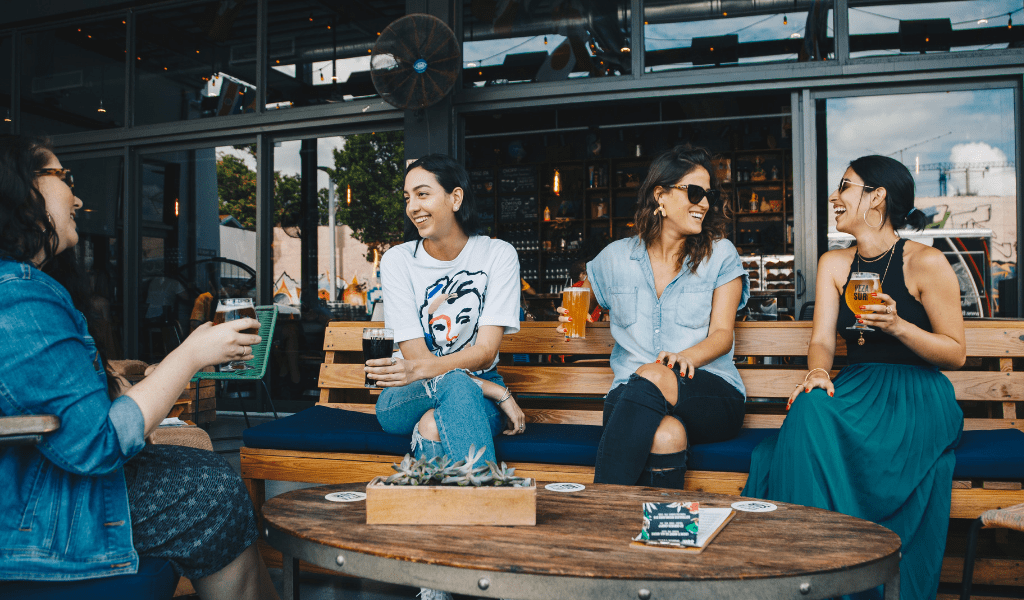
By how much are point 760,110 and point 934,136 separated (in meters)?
2.64

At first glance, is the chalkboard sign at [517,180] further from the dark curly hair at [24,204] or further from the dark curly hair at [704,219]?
the dark curly hair at [24,204]

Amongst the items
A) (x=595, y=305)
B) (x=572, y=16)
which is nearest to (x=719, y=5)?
(x=572, y=16)

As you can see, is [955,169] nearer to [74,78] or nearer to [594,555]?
[594,555]

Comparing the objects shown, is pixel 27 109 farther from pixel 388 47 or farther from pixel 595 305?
pixel 595 305

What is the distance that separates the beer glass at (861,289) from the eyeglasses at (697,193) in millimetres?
561

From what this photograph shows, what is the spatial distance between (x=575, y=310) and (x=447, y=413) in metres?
0.66

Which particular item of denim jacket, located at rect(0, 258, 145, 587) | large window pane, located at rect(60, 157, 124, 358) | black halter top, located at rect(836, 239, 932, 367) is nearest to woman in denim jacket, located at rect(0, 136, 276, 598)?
denim jacket, located at rect(0, 258, 145, 587)

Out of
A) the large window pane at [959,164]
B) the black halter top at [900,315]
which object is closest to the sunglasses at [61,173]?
the black halter top at [900,315]

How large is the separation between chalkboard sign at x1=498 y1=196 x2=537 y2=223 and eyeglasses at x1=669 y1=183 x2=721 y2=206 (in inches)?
258

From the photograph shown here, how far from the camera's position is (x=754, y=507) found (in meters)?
1.38

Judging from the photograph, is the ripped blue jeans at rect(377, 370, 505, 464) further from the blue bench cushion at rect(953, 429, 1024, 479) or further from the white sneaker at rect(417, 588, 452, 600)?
the blue bench cushion at rect(953, 429, 1024, 479)

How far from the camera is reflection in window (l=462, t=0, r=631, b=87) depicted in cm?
450

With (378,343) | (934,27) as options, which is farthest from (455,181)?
(934,27)

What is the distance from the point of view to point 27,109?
6.05m
